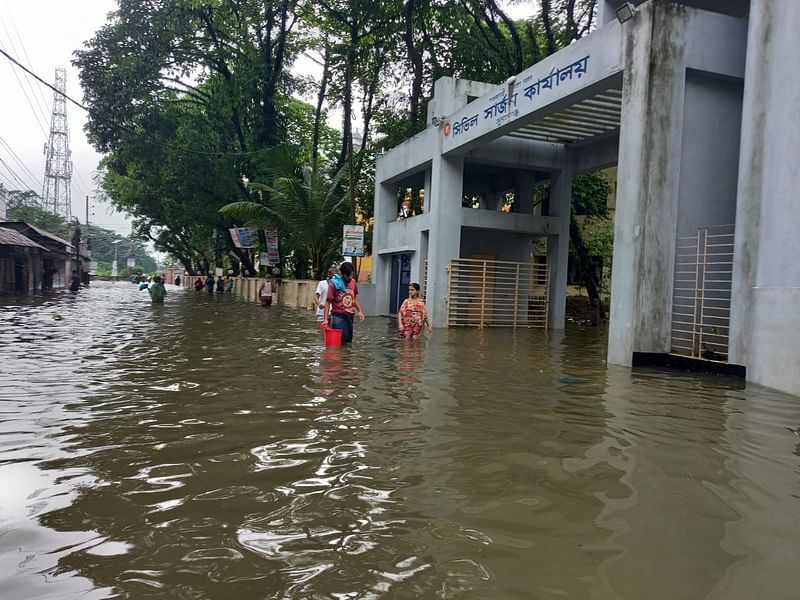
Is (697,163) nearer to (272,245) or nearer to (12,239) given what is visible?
(272,245)

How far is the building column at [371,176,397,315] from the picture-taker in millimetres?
23422

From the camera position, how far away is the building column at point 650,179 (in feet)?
32.9

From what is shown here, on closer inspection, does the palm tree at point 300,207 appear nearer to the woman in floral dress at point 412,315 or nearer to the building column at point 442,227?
the building column at point 442,227

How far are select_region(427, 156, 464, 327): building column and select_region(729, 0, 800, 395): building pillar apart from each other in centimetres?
1000

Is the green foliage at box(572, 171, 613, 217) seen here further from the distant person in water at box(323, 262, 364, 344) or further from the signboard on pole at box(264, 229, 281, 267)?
the distant person in water at box(323, 262, 364, 344)

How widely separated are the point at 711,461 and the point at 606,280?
2410 cm

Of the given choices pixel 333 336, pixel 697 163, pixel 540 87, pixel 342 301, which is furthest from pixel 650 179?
pixel 333 336

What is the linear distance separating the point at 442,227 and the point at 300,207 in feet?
25.6

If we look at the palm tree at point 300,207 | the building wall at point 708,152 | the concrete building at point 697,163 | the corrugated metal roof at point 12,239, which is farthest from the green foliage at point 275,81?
the building wall at point 708,152

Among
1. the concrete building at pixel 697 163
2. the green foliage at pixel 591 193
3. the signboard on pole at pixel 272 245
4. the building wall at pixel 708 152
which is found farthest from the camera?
the signboard on pole at pixel 272 245

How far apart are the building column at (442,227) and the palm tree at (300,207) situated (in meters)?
6.62

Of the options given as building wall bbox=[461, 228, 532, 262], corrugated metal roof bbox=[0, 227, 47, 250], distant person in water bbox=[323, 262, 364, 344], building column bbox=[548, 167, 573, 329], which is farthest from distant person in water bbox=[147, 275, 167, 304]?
distant person in water bbox=[323, 262, 364, 344]

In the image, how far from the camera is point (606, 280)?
2752cm

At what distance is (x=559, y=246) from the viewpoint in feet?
67.2
